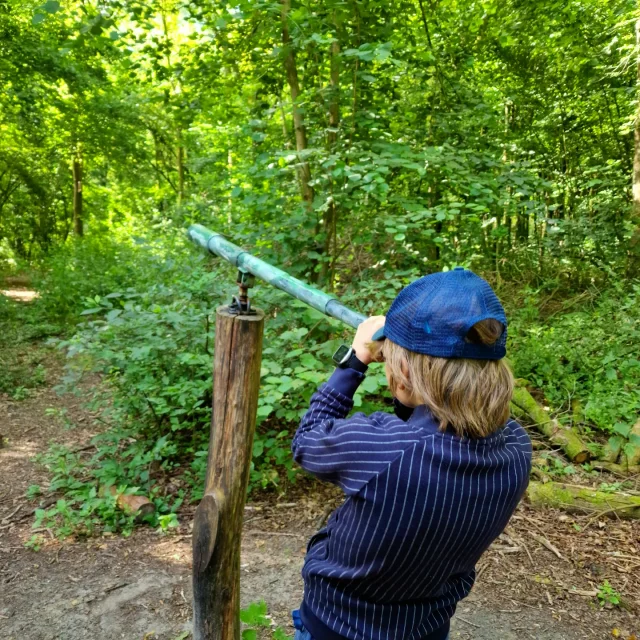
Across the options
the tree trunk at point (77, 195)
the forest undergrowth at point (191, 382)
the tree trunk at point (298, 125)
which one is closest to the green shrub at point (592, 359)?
the forest undergrowth at point (191, 382)

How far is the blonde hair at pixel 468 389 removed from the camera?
106 cm

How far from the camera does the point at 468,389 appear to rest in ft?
3.48

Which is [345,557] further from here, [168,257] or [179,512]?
[168,257]

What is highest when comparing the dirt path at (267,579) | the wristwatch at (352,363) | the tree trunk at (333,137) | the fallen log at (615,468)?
the tree trunk at (333,137)

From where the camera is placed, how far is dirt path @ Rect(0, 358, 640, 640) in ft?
9.50

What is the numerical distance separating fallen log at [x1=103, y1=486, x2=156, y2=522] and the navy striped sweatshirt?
2.92 metres

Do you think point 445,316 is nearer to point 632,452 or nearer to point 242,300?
point 242,300

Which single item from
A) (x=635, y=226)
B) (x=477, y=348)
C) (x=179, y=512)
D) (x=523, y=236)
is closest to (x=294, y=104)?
(x=179, y=512)

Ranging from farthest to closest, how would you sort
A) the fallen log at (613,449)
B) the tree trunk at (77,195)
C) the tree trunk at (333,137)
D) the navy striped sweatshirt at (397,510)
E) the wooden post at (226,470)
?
the tree trunk at (77,195) → the tree trunk at (333,137) → the fallen log at (613,449) → the wooden post at (226,470) → the navy striped sweatshirt at (397,510)

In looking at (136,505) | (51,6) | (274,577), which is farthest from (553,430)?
(51,6)

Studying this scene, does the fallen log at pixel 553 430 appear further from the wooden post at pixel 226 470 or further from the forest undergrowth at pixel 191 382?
the wooden post at pixel 226 470

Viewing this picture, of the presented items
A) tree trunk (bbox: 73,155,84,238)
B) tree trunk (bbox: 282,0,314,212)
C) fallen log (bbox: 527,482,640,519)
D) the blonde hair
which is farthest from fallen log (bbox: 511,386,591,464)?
tree trunk (bbox: 73,155,84,238)

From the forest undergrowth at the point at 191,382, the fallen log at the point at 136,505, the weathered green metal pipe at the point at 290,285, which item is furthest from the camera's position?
the fallen log at the point at 136,505

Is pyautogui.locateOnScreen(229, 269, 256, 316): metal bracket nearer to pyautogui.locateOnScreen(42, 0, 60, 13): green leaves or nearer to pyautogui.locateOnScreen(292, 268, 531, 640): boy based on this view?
pyautogui.locateOnScreen(292, 268, 531, 640): boy
